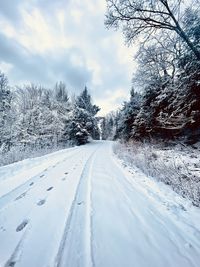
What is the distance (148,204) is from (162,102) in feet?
33.9

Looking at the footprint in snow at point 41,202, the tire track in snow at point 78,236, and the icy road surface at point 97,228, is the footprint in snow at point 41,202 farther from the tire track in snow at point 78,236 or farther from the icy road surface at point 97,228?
the tire track in snow at point 78,236

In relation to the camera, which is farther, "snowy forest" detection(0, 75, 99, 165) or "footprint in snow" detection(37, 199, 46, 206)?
"snowy forest" detection(0, 75, 99, 165)

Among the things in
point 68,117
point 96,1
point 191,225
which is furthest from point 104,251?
point 68,117

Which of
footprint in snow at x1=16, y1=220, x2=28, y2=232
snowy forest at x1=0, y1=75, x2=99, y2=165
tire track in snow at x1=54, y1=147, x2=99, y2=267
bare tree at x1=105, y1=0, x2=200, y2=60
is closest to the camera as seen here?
tire track in snow at x1=54, y1=147, x2=99, y2=267

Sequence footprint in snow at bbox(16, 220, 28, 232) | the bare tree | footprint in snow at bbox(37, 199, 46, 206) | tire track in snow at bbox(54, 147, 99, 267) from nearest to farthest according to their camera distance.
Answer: tire track in snow at bbox(54, 147, 99, 267) → footprint in snow at bbox(16, 220, 28, 232) → footprint in snow at bbox(37, 199, 46, 206) → the bare tree

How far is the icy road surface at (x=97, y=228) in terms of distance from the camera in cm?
197

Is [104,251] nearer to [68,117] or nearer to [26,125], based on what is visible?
[26,125]

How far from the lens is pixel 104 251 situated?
210cm

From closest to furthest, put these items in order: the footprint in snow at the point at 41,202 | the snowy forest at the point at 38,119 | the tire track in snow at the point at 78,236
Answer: the tire track in snow at the point at 78,236, the footprint in snow at the point at 41,202, the snowy forest at the point at 38,119

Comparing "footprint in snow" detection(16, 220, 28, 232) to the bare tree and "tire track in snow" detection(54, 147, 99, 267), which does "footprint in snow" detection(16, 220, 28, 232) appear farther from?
the bare tree

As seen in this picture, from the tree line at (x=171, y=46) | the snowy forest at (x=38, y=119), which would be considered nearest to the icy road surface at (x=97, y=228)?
the tree line at (x=171, y=46)

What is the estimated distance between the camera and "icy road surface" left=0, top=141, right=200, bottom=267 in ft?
6.47

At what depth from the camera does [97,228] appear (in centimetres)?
262

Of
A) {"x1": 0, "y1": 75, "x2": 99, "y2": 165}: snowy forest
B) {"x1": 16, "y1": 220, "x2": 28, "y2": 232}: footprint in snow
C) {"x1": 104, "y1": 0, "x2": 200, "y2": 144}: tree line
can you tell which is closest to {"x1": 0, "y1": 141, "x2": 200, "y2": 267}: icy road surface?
{"x1": 16, "y1": 220, "x2": 28, "y2": 232}: footprint in snow
